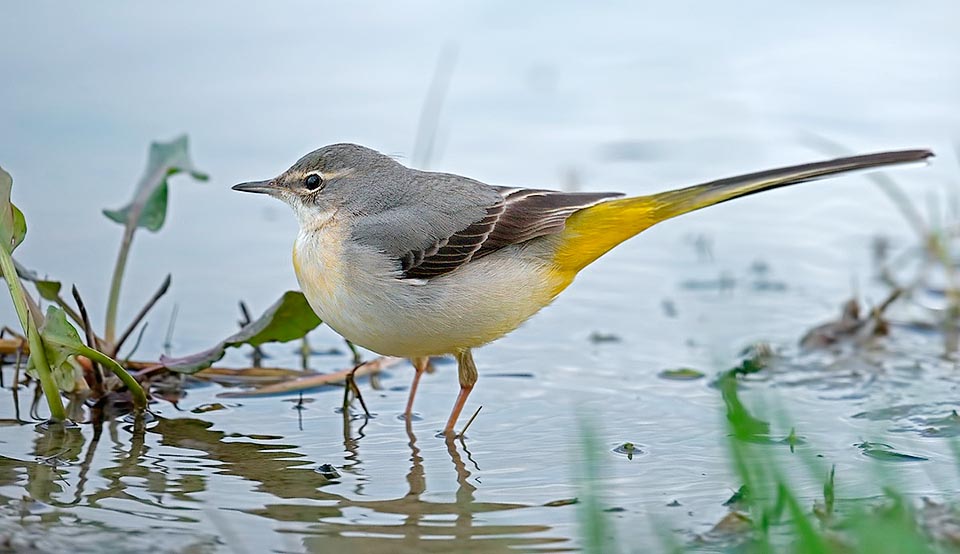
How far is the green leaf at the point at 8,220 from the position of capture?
553cm

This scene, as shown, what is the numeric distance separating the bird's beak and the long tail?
4.44ft

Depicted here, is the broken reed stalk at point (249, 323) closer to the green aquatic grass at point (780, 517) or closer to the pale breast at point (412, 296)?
the pale breast at point (412, 296)

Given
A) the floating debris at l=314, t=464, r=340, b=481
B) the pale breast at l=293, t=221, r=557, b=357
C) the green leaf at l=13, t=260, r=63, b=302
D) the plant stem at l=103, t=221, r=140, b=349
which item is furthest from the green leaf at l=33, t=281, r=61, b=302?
the floating debris at l=314, t=464, r=340, b=481

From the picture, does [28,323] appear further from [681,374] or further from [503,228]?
[681,374]

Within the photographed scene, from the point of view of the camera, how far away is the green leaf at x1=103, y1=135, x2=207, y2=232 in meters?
6.84

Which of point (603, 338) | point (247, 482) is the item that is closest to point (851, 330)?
point (603, 338)

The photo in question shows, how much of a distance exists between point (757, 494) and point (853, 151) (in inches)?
240

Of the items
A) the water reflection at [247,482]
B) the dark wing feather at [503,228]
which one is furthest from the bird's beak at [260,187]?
the water reflection at [247,482]

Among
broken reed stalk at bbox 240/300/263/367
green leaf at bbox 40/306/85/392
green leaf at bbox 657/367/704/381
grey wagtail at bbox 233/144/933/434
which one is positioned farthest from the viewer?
green leaf at bbox 657/367/704/381

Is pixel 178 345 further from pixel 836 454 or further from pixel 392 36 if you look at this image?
pixel 392 36

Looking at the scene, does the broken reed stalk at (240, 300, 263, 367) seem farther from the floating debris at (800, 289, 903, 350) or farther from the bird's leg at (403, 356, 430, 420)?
the floating debris at (800, 289, 903, 350)

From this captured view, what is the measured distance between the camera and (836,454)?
571 centimetres

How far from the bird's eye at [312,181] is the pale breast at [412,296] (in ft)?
0.95

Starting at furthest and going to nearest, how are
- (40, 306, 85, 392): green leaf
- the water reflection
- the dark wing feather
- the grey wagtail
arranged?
the dark wing feather
the grey wagtail
(40, 306, 85, 392): green leaf
the water reflection
